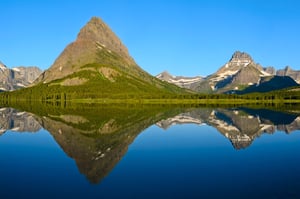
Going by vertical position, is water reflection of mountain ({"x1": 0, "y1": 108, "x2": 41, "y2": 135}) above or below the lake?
above

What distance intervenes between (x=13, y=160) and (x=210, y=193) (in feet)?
83.7

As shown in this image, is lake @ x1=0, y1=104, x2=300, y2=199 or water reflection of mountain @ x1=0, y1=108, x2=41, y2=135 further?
water reflection of mountain @ x1=0, y1=108, x2=41, y2=135

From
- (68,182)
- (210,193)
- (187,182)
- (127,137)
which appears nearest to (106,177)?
(68,182)

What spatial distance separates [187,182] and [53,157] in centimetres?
2023

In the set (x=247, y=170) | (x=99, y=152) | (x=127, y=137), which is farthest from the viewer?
(x=127, y=137)

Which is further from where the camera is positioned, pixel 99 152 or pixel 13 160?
pixel 99 152

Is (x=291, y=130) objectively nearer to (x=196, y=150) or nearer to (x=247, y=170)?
(x=196, y=150)

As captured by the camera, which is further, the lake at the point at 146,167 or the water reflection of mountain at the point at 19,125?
the water reflection of mountain at the point at 19,125

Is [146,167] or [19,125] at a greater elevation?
[19,125]

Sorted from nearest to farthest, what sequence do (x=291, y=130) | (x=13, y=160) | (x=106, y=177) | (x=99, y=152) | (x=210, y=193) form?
(x=210, y=193) → (x=106, y=177) → (x=13, y=160) → (x=99, y=152) → (x=291, y=130)

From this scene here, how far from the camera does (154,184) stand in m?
29.8

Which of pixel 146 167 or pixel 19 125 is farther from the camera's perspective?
pixel 19 125

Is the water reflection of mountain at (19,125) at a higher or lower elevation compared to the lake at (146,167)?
higher

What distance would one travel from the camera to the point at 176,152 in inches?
1905
